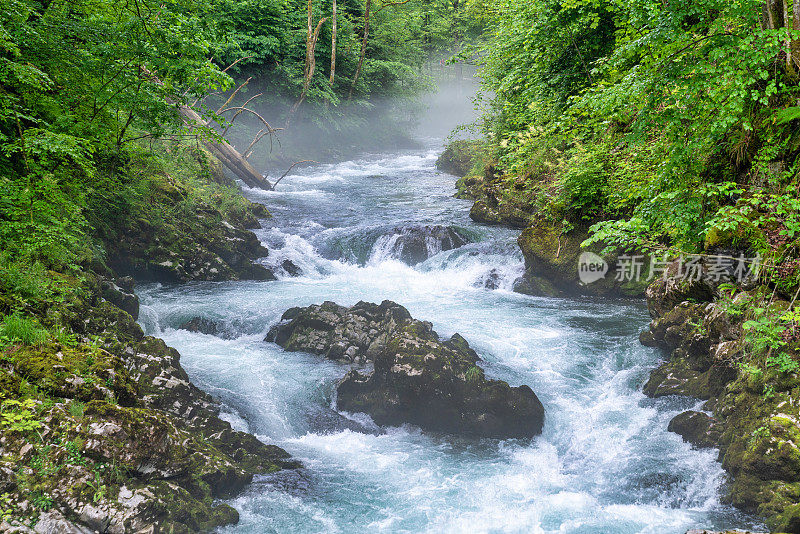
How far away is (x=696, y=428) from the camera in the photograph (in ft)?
20.9

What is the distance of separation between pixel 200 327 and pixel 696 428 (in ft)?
26.5

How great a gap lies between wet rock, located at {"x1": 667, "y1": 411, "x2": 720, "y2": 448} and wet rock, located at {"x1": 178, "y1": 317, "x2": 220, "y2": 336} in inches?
297

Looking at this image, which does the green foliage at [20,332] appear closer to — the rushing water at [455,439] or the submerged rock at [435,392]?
the rushing water at [455,439]

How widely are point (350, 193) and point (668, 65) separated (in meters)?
15.0

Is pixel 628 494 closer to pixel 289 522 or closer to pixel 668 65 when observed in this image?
pixel 289 522

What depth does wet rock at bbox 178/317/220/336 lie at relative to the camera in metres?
9.76

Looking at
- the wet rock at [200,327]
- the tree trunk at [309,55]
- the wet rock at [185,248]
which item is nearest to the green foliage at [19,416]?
the wet rock at [200,327]

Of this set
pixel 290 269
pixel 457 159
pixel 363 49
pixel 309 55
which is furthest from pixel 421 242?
pixel 363 49

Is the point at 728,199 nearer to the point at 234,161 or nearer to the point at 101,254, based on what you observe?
the point at 101,254

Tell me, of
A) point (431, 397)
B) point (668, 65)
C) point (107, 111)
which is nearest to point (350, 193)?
point (107, 111)

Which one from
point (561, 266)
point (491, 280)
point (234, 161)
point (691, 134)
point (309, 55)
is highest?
point (309, 55)

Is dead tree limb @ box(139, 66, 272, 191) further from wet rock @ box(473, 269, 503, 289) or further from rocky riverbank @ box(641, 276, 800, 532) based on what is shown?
rocky riverbank @ box(641, 276, 800, 532)

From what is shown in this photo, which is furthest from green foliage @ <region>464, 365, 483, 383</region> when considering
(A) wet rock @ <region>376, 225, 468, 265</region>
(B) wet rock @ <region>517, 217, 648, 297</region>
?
(A) wet rock @ <region>376, 225, 468, 265</region>

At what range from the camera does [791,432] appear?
519 cm
